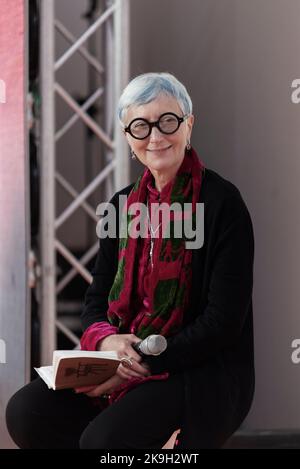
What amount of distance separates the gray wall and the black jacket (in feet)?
2.30

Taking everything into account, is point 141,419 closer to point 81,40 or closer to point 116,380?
point 116,380

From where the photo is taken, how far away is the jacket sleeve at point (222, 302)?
50.0 inches

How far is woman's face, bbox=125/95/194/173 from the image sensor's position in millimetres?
1339

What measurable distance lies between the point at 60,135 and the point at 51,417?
0.98 meters

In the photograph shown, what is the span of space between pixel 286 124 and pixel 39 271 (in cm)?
95

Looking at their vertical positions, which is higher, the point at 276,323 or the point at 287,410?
the point at 276,323

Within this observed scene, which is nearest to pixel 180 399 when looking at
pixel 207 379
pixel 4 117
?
pixel 207 379

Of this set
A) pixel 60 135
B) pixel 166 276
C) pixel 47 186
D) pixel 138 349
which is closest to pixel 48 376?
pixel 138 349

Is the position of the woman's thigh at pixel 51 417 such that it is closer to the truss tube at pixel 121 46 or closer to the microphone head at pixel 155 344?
the microphone head at pixel 155 344

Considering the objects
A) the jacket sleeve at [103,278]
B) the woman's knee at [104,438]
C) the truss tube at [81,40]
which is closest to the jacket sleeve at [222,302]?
the woman's knee at [104,438]

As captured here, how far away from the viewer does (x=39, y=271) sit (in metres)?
1.93

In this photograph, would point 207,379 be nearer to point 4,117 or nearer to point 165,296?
point 165,296

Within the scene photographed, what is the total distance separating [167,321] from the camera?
134 centimetres

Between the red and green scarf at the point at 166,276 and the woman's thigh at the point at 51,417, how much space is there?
0.20 metres
